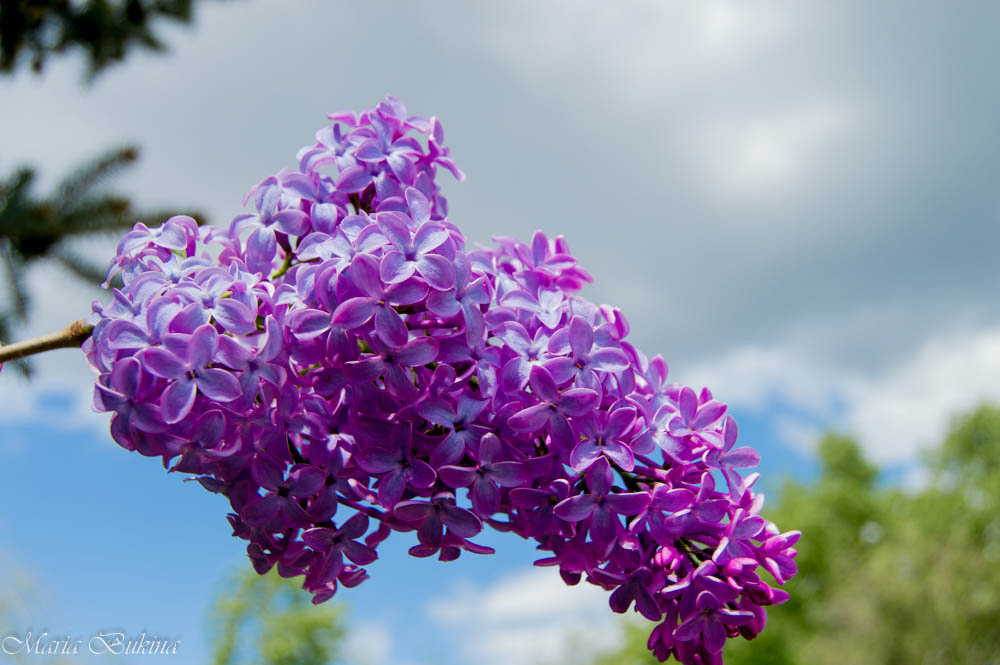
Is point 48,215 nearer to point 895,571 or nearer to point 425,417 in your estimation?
point 425,417

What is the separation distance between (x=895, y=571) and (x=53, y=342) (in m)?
23.1

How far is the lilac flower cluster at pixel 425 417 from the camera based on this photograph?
1.37 m

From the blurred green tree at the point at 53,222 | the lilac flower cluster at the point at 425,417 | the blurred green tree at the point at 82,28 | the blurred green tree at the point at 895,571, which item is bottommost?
the lilac flower cluster at the point at 425,417

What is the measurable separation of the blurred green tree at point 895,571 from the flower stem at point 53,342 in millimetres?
20121

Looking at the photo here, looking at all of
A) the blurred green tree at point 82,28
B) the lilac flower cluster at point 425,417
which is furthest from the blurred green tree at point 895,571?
the lilac flower cluster at point 425,417

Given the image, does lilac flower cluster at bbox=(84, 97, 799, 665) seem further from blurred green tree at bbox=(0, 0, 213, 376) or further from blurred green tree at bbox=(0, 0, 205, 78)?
blurred green tree at bbox=(0, 0, 205, 78)

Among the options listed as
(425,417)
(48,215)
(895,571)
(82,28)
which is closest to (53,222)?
(48,215)

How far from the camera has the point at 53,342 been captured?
166 cm

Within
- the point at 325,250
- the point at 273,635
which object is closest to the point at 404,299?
the point at 325,250

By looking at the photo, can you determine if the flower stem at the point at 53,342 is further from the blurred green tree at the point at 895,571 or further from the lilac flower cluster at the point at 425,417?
the blurred green tree at the point at 895,571

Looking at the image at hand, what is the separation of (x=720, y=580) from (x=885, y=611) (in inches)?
860

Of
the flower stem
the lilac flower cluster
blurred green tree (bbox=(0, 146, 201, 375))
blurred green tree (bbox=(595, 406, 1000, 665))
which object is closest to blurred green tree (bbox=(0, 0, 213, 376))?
blurred green tree (bbox=(0, 146, 201, 375))

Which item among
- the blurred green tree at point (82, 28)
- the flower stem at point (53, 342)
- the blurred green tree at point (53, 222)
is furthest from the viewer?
the blurred green tree at point (82, 28)

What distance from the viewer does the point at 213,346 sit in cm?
136
